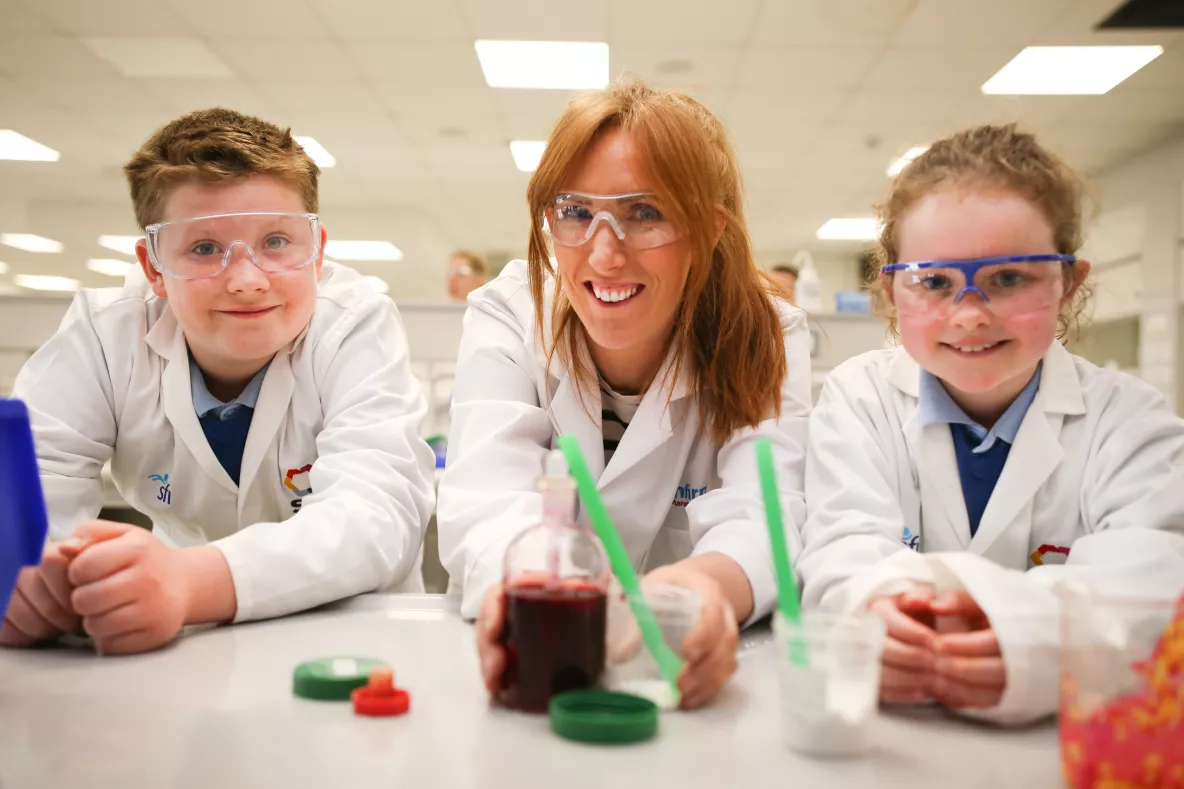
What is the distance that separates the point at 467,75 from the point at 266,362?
17.4 feet

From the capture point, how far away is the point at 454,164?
9023mm

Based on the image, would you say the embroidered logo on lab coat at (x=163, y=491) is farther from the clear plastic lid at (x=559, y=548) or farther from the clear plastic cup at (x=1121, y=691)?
the clear plastic cup at (x=1121, y=691)

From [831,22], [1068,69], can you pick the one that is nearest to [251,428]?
[831,22]

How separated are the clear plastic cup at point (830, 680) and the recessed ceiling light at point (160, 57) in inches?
253

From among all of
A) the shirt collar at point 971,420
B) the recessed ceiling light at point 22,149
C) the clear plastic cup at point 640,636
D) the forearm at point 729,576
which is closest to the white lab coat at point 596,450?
the forearm at point 729,576

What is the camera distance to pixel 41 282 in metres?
15.1

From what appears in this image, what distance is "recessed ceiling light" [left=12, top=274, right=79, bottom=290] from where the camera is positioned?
1469 cm

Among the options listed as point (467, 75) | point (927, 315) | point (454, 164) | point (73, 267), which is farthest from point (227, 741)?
point (73, 267)

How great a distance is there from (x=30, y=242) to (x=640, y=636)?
44.8 ft

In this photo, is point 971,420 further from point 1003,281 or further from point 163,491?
point 163,491

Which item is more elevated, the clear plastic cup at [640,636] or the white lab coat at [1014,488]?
the white lab coat at [1014,488]

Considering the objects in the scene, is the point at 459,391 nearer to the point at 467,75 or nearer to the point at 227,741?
the point at 227,741

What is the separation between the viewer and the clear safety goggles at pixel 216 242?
1.56 metres

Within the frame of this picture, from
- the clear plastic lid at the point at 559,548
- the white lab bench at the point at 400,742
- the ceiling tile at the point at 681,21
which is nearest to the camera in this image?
the white lab bench at the point at 400,742
